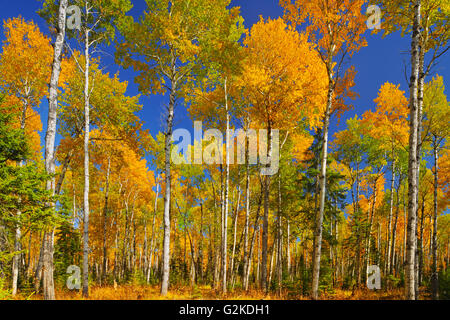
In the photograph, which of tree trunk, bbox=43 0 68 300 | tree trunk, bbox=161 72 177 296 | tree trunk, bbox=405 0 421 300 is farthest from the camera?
tree trunk, bbox=161 72 177 296

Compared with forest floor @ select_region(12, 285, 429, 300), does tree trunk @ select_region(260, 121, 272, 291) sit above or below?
above

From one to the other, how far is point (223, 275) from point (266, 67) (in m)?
9.42

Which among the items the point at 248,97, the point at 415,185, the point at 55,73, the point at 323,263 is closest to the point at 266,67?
the point at 248,97

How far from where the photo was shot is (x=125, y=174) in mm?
20859

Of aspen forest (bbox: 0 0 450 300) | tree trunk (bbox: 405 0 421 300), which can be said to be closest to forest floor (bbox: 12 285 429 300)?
aspen forest (bbox: 0 0 450 300)

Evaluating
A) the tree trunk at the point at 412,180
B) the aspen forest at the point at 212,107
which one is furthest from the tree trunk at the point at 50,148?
the tree trunk at the point at 412,180

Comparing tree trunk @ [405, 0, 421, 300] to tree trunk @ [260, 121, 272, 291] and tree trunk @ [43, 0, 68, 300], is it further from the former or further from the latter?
tree trunk @ [43, 0, 68, 300]

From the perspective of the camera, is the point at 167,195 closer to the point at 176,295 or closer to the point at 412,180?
the point at 176,295

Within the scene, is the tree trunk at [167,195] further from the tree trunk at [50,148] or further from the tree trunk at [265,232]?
the tree trunk at [265,232]

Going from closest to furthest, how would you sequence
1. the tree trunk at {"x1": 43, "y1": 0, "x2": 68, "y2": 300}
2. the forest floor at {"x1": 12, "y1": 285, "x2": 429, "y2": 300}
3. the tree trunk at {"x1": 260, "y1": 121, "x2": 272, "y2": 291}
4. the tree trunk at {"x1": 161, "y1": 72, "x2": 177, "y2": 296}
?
1. the tree trunk at {"x1": 43, "y1": 0, "x2": 68, "y2": 300}
2. the forest floor at {"x1": 12, "y1": 285, "x2": 429, "y2": 300}
3. the tree trunk at {"x1": 161, "y1": 72, "x2": 177, "y2": 296}
4. the tree trunk at {"x1": 260, "y1": 121, "x2": 272, "y2": 291}

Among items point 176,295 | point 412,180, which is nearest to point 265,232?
point 176,295

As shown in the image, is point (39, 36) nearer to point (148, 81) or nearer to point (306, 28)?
point (148, 81)
